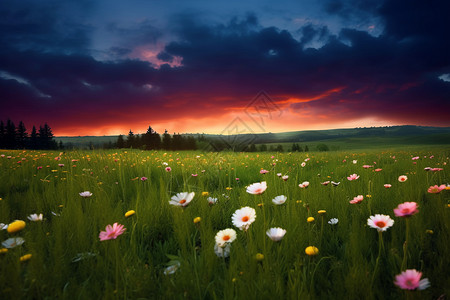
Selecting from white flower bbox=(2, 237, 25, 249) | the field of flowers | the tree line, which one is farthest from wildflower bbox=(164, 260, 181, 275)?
the tree line

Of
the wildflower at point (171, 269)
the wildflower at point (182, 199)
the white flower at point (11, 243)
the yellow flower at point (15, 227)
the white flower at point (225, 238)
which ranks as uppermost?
the wildflower at point (182, 199)

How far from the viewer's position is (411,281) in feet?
3.13

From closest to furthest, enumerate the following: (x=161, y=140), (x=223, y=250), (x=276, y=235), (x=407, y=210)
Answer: (x=407, y=210)
(x=276, y=235)
(x=223, y=250)
(x=161, y=140)

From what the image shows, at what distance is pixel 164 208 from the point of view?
7.73ft

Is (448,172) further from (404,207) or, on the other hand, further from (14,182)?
(14,182)

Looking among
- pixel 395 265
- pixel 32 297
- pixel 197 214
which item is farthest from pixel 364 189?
pixel 32 297

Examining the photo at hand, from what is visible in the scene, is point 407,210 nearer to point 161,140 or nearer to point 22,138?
point 161,140

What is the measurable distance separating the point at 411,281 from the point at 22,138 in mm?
75888

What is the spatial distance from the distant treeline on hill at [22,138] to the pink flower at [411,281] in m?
64.2

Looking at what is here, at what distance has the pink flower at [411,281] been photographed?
92 cm

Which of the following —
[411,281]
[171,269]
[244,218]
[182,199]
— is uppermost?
[182,199]

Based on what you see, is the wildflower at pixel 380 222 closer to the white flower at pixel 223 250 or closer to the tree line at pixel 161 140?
the white flower at pixel 223 250

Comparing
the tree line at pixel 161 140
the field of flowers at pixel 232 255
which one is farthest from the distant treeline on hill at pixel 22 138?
the field of flowers at pixel 232 255

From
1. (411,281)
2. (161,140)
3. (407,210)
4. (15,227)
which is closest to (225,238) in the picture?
(411,281)
